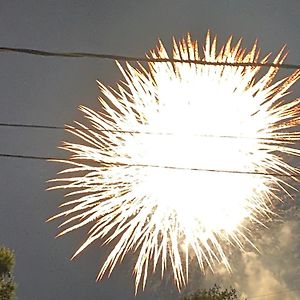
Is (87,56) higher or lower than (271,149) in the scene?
lower

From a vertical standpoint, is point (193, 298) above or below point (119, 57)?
above

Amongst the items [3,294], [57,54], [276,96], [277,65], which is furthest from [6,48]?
[3,294]

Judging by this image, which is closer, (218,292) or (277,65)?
(277,65)

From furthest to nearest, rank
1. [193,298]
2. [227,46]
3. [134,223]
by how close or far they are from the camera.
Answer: [193,298], [134,223], [227,46]

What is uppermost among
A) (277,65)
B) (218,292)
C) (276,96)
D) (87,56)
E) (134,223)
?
(218,292)

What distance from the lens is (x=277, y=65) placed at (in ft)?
40.9

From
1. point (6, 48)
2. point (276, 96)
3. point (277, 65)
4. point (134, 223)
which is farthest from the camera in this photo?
point (134, 223)

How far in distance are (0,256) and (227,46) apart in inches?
951

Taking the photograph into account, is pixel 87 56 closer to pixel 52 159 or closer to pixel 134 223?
pixel 52 159

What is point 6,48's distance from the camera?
13.5 metres

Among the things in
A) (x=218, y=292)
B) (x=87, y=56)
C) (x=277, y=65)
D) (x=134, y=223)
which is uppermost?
(x=218, y=292)

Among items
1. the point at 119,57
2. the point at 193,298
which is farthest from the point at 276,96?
the point at 193,298

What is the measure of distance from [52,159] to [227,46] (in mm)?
8326

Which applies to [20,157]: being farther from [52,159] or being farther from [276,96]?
[276,96]
